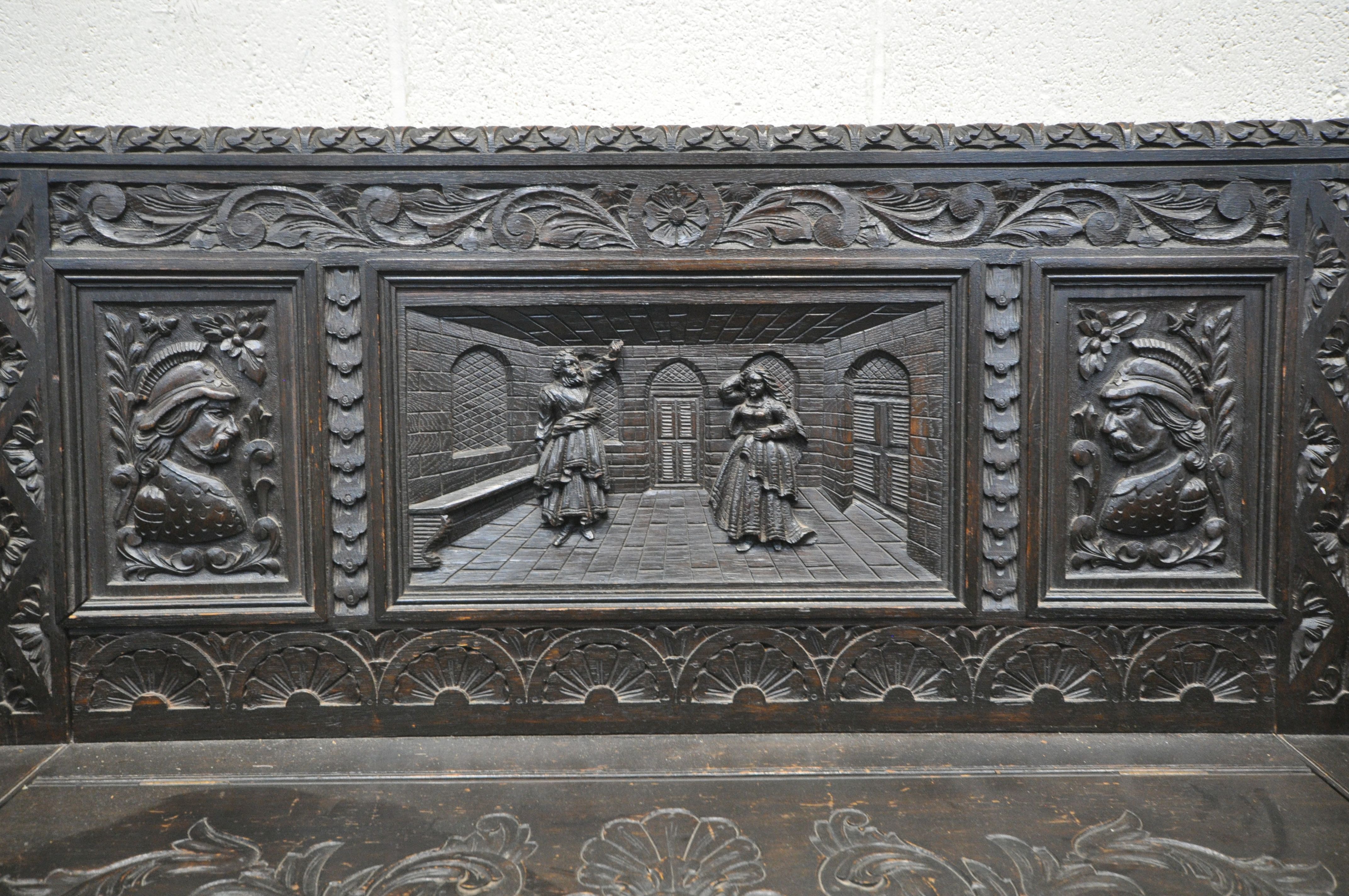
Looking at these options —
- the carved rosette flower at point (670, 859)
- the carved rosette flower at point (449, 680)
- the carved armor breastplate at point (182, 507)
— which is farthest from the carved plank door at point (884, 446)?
the carved armor breastplate at point (182, 507)

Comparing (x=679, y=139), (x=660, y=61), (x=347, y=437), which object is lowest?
(x=347, y=437)

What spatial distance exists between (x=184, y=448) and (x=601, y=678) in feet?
4.29

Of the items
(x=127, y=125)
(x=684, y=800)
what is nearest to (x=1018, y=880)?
(x=684, y=800)

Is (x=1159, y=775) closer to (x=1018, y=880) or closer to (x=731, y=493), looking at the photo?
(x=1018, y=880)

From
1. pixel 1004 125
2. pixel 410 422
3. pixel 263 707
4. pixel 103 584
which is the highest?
pixel 1004 125

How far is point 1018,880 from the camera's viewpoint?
1458mm

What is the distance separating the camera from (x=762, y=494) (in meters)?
2.04

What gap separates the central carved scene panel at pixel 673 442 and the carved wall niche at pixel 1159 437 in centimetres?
32

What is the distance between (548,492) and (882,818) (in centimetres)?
120

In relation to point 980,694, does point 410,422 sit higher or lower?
higher

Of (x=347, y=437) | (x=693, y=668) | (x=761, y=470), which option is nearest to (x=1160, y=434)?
(x=761, y=470)

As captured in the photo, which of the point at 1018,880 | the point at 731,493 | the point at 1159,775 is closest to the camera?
the point at 1018,880

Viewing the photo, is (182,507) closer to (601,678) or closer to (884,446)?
(601,678)

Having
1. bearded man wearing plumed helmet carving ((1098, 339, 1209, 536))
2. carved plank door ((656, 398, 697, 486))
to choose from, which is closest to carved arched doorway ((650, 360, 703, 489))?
carved plank door ((656, 398, 697, 486))
